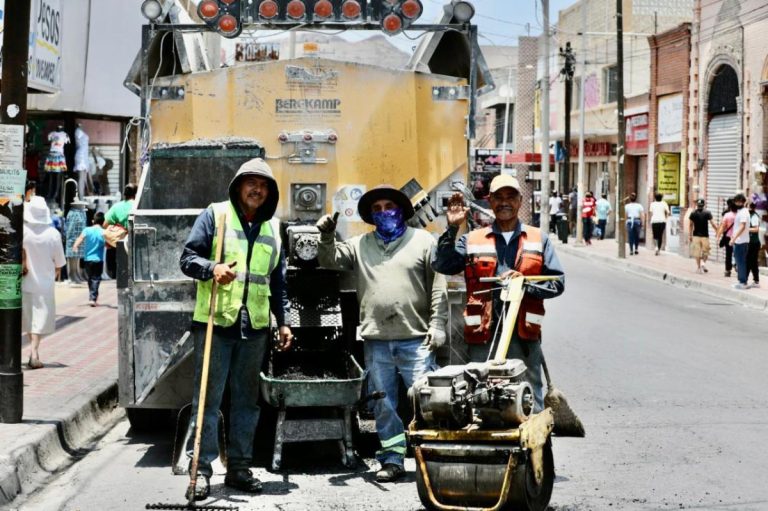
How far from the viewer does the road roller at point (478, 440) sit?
604cm

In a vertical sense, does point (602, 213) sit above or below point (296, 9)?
below

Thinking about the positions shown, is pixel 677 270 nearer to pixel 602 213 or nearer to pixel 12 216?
pixel 602 213

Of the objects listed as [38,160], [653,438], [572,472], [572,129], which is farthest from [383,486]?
[572,129]

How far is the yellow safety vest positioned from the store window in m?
42.0

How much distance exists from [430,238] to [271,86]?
2261mm

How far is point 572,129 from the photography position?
52.8 metres

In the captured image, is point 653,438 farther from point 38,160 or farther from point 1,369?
point 38,160

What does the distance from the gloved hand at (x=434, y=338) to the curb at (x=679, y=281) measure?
13656 millimetres

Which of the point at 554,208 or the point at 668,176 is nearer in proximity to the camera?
the point at 668,176

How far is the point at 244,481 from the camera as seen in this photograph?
Result: 729 centimetres

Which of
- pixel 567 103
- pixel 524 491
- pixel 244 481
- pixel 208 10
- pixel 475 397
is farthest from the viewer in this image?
pixel 567 103

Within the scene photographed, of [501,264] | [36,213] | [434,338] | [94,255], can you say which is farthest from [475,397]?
[94,255]

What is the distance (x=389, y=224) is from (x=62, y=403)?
354cm

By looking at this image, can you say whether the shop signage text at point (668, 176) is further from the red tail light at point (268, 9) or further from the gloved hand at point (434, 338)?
the gloved hand at point (434, 338)
